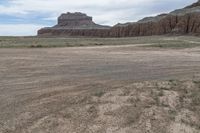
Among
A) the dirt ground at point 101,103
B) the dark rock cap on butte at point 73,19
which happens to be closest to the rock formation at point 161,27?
the dark rock cap on butte at point 73,19

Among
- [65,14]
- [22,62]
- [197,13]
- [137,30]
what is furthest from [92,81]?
[65,14]

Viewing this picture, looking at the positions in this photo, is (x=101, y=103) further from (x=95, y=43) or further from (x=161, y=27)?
(x=161, y=27)

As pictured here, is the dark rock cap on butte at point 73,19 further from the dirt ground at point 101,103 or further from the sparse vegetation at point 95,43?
the dirt ground at point 101,103

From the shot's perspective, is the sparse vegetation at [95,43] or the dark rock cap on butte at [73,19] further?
the dark rock cap on butte at [73,19]

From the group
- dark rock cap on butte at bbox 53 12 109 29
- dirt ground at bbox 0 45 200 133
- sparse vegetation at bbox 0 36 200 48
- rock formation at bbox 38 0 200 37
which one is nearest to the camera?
dirt ground at bbox 0 45 200 133

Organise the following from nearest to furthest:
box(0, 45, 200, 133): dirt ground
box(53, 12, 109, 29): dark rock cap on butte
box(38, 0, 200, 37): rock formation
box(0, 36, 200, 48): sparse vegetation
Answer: box(0, 45, 200, 133): dirt ground < box(0, 36, 200, 48): sparse vegetation < box(38, 0, 200, 37): rock formation < box(53, 12, 109, 29): dark rock cap on butte

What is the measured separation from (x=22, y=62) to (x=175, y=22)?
166 feet

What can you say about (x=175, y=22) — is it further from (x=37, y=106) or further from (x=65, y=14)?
(x=65, y=14)

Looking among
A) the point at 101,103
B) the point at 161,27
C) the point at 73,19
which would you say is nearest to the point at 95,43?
the point at 101,103

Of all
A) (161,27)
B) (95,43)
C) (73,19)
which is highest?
(73,19)

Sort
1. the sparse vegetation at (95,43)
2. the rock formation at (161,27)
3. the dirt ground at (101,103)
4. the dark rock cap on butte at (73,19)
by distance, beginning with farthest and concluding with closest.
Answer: the dark rock cap on butte at (73,19)
the rock formation at (161,27)
the sparse vegetation at (95,43)
the dirt ground at (101,103)

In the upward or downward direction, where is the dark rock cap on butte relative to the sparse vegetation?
upward

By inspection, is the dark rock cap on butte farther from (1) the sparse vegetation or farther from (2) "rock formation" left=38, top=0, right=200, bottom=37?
(1) the sparse vegetation

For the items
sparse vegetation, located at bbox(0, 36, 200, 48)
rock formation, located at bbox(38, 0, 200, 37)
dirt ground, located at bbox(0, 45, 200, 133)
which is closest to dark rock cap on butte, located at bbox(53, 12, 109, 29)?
rock formation, located at bbox(38, 0, 200, 37)
